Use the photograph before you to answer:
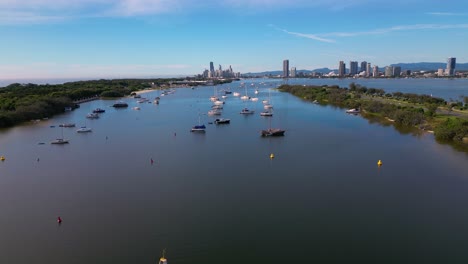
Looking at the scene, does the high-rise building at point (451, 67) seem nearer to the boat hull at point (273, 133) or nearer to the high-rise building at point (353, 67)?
the high-rise building at point (353, 67)

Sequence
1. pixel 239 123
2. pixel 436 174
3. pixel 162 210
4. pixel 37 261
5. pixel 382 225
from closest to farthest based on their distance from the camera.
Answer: pixel 37 261
pixel 382 225
pixel 162 210
pixel 436 174
pixel 239 123

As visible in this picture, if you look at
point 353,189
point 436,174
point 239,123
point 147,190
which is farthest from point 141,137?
point 436,174

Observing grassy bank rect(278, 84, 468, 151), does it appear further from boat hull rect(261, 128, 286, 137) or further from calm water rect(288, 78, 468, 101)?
calm water rect(288, 78, 468, 101)

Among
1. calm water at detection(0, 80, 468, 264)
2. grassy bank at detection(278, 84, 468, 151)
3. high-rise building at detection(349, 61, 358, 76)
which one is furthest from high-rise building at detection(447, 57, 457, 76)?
calm water at detection(0, 80, 468, 264)

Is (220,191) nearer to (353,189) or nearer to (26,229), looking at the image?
(353,189)

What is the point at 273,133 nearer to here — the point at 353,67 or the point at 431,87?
the point at 431,87

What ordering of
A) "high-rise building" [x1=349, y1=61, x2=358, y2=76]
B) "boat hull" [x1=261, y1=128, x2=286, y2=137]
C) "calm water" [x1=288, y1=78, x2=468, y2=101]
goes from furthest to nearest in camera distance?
1. "high-rise building" [x1=349, y1=61, x2=358, y2=76]
2. "calm water" [x1=288, y1=78, x2=468, y2=101]
3. "boat hull" [x1=261, y1=128, x2=286, y2=137]

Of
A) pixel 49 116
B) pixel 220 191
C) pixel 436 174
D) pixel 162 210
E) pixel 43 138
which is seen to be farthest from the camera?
pixel 49 116

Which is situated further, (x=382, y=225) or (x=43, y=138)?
(x=43, y=138)
